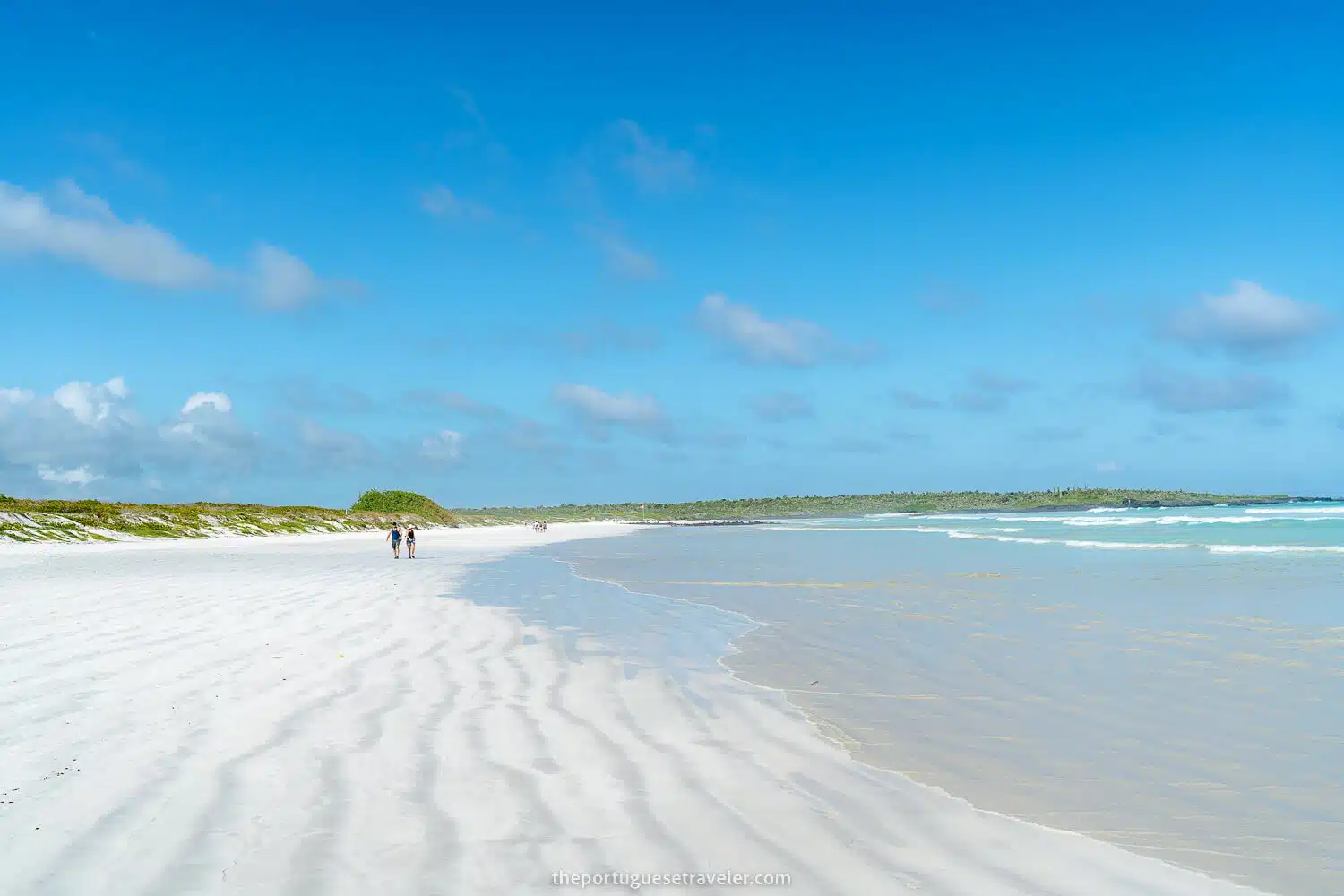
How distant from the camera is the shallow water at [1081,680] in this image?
5410 millimetres

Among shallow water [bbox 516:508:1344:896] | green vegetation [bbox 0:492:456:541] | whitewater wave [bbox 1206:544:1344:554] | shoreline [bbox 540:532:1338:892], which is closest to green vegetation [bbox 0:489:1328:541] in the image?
green vegetation [bbox 0:492:456:541]

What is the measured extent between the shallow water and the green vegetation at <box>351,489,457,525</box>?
252 ft

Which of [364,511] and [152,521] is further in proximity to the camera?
[364,511]

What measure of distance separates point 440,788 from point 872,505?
176084mm

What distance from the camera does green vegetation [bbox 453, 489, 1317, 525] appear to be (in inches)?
5684

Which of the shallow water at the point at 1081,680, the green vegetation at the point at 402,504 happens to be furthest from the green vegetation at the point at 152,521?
the shallow water at the point at 1081,680

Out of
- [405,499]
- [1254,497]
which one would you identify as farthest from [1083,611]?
[1254,497]

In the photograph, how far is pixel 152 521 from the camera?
1969 inches

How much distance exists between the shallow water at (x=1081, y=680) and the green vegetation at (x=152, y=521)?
34.5 m

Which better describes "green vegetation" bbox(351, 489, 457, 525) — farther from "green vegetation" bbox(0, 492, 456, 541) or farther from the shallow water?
the shallow water

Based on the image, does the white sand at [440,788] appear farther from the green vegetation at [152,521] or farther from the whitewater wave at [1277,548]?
the green vegetation at [152,521]

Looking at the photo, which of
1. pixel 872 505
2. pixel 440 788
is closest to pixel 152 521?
pixel 440 788

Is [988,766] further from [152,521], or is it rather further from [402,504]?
[402,504]

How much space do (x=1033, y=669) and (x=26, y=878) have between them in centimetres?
938
